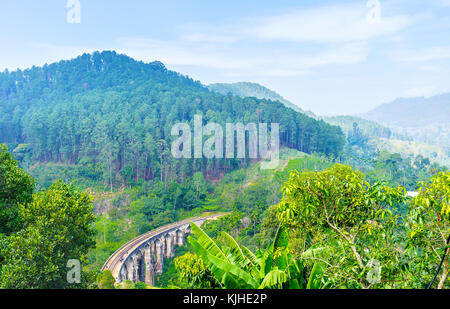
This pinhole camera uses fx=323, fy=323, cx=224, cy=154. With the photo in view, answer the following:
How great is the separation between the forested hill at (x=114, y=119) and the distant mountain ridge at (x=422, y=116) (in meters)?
9.39

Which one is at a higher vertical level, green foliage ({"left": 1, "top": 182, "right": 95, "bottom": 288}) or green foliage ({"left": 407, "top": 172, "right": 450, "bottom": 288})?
green foliage ({"left": 407, "top": 172, "right": 450, "bottom": 288})

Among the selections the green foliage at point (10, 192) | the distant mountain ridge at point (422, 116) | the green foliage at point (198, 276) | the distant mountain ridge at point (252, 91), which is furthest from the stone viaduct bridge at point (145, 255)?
the distant mountain ridge at point (252, 91)

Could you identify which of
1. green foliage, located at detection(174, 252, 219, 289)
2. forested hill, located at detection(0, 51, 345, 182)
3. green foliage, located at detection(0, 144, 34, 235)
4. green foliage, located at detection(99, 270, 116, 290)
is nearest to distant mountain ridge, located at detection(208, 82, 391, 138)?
forested hill, located at detection(0, 51, 345, 182)

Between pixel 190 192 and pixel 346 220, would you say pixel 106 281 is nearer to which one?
pixel 346 220

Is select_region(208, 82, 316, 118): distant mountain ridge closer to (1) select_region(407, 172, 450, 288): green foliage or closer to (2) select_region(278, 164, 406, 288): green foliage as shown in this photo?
(2) select_region(278, 164, 406, 288): green foliage

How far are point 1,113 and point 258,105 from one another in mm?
24894

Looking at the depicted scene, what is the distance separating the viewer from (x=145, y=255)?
1388cm

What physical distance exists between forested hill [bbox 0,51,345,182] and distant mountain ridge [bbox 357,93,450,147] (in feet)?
30.8

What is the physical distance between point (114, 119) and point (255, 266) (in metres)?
29.9

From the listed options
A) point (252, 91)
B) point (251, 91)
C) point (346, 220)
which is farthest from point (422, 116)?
point (346, 220)

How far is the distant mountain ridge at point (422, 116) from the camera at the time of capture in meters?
Result: 35.6

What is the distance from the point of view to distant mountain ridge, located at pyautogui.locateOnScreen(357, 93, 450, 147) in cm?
3556

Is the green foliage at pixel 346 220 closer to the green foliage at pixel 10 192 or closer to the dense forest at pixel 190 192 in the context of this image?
the dense forest at pixel 190 192
